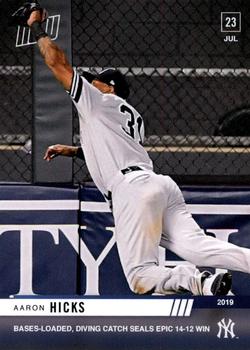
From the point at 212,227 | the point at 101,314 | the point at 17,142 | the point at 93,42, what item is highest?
the point at 93,42

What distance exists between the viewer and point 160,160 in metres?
7.93

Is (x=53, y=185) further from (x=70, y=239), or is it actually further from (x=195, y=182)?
(x=195, y=182)

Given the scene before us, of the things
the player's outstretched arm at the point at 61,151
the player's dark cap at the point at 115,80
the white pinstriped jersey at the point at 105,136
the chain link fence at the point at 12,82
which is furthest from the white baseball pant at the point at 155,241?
the chain link fence at the point at 12,82

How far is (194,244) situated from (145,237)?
284 mm

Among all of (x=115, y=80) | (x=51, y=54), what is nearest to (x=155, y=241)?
(x=115, y=80)

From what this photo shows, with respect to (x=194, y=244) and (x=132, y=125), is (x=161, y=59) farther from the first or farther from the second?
(x=194, y=244)

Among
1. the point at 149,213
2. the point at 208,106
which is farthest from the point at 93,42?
the point at 149,213

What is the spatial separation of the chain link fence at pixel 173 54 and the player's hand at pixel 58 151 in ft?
8.01

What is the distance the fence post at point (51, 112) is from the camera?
22.3 feet

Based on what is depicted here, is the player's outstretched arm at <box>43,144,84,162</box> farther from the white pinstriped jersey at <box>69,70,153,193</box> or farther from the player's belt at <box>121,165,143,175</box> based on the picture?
the player's belt at <box>121,165,143,175</box>

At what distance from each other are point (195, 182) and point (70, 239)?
911 millimetres

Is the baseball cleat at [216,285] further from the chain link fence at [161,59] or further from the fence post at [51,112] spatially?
the chain link fence at [161,59]

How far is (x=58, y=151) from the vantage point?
6328 mm

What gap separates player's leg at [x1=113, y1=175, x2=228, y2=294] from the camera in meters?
5.84
